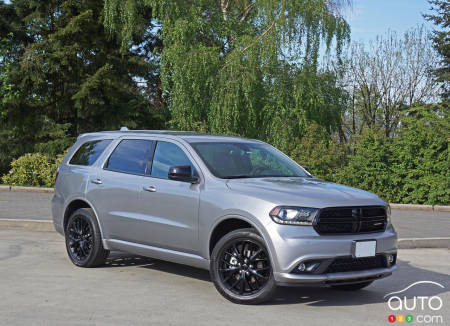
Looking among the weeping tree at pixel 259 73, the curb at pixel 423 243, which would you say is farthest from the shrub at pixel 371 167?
the curb at pixel 423 243

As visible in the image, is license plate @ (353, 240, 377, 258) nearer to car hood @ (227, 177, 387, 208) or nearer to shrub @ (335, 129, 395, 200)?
car hood @ (227, 177, 387, 208)

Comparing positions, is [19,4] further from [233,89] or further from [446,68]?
[446,68]

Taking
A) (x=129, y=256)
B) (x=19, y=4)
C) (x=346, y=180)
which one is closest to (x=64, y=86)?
(x=19, y=4)

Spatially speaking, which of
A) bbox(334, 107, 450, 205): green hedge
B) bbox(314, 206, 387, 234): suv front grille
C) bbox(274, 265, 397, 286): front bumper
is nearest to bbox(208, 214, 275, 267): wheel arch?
bbox(274, 265, 397, 286): front bumper

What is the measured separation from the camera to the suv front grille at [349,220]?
6.39m

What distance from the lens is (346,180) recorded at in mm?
20062

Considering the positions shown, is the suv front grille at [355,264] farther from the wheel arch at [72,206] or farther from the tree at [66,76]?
the tree at [66,76]

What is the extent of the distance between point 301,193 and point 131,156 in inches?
108

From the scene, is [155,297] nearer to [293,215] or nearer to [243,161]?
[293,215]

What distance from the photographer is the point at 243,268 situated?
6688 millimetres

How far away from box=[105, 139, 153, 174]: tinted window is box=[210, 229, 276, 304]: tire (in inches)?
72.5

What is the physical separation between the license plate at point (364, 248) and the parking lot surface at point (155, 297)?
0.57 m

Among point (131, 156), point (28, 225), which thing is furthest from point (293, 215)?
point (28, 225)

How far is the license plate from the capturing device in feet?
21.2
